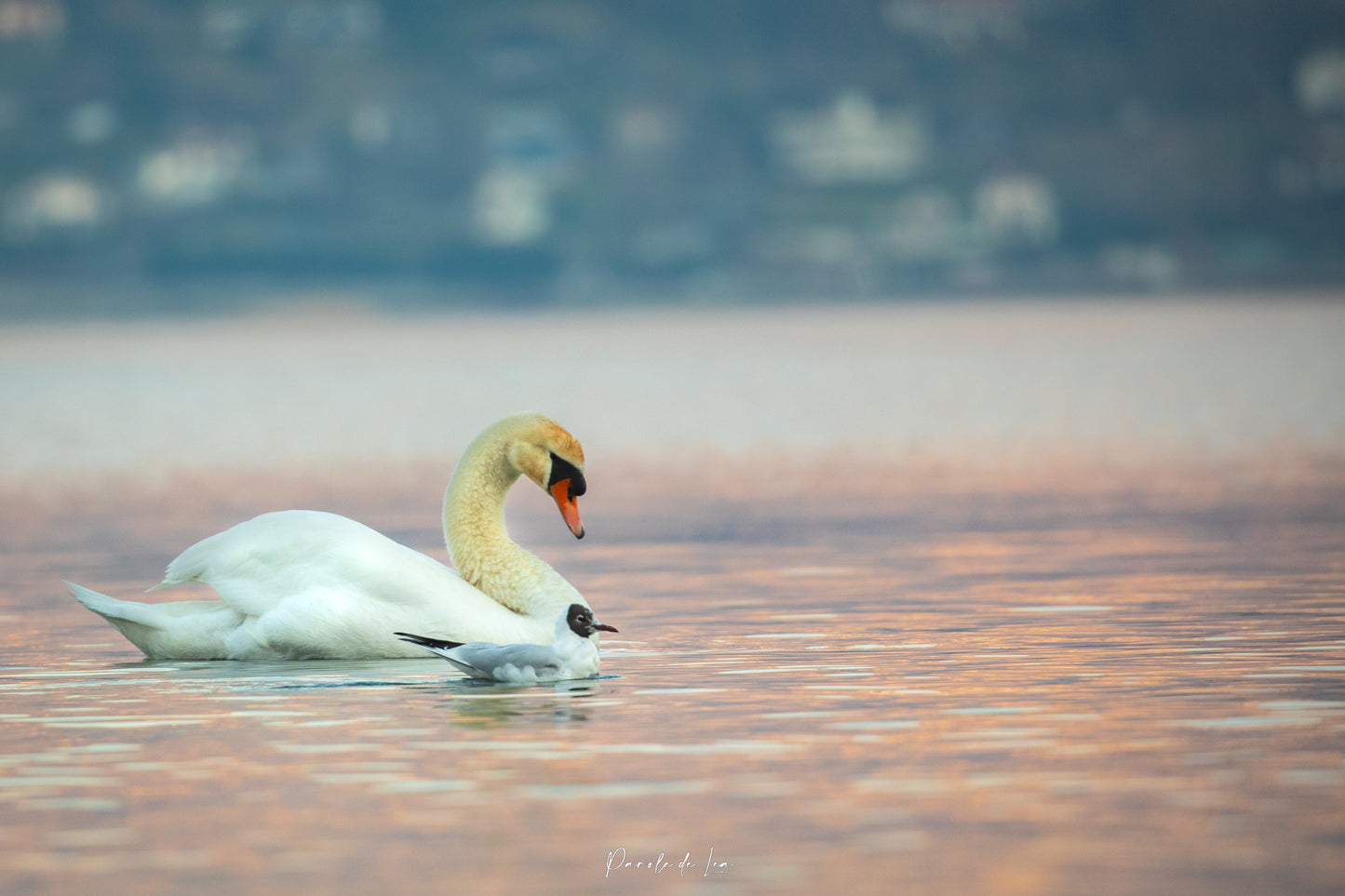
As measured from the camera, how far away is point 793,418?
40469mm

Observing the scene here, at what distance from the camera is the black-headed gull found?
12086mm

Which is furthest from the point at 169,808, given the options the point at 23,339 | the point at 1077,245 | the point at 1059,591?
the point at 1077,245

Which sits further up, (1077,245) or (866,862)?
(1077,245)

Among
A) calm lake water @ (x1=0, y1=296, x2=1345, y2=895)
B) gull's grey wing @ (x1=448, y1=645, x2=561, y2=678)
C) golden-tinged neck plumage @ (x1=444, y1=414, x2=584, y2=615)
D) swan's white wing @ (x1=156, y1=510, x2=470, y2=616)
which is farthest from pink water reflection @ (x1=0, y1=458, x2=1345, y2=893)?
golden-tinged neck plumage @ (x1=444, y1=414, x2=584, y2=615)

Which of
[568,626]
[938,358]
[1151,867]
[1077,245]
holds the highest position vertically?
[1077,245]

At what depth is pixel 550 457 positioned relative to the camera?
13.6 metres

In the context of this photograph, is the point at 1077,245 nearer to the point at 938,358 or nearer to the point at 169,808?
the point at 938,358

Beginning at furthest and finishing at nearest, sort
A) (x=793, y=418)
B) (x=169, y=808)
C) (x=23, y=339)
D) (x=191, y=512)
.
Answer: (x=23, y=339) < (x=793, y=418) < (x=191, y=512) < (x=169, y=808)

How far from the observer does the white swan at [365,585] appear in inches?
503

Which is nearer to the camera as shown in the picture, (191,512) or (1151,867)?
(1151,867)

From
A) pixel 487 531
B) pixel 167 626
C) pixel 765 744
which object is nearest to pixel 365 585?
pixel 487 531

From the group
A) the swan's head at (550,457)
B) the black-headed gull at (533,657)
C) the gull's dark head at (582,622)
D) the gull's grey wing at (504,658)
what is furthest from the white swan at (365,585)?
the gull's grey wing at (504,658)

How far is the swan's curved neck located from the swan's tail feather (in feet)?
4.01

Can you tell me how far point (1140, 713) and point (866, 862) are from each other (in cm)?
282
